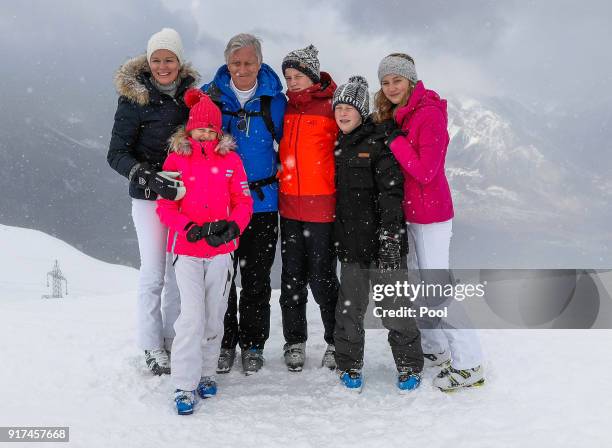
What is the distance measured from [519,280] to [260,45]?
20.3 ft

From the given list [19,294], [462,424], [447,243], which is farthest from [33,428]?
[19,294]

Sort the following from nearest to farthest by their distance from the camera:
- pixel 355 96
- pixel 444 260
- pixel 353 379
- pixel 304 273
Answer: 1. pixel 355 96
2. pixel 444 260
3. pixel 353 379
4. pixel 304 273

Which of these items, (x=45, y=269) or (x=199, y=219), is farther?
(x=45, y=269)

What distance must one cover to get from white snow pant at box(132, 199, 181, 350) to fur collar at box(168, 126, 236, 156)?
0.71 m

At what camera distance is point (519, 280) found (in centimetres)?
871

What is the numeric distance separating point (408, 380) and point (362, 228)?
5.09 feet

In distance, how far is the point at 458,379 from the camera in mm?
4816

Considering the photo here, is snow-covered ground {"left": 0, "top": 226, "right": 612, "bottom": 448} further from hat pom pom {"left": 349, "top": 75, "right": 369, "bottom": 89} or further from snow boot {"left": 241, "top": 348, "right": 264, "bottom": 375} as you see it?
hat pom pom {"left": 349, "top": 75, "right": 369, "bottom": 89}

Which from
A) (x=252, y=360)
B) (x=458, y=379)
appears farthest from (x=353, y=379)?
(x=252, y=360)

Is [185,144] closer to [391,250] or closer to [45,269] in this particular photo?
[391,250]

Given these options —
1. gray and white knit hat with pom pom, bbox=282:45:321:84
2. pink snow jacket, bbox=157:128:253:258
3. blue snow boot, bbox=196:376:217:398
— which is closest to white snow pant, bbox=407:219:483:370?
pink snow jacket, bbox=157:128:253:258

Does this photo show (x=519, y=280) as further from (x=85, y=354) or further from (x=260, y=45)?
(x=85, y=354)

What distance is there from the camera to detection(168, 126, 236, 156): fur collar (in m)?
4.49

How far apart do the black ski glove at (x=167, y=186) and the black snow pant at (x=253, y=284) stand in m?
0.98
